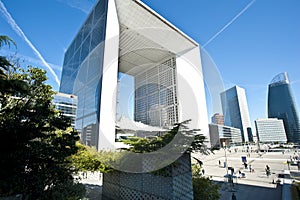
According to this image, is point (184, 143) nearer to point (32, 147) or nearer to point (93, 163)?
point (93, 163)

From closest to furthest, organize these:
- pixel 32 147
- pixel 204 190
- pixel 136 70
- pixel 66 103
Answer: pixel 32 147 < pixel 204 190 < pixel 136 70 < pixel 66 103

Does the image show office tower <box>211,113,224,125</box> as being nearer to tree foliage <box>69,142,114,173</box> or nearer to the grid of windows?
tree foliage <box>69,142,114,173</box>

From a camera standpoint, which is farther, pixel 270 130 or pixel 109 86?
pixel 270 130

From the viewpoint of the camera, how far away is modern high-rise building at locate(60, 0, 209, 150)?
11484 millimetres

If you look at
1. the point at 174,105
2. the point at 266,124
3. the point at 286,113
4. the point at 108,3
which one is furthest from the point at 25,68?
the point at 286,113

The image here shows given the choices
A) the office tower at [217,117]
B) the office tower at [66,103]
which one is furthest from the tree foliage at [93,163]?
the office tower at [66,103]

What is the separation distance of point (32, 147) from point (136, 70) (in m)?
19.3

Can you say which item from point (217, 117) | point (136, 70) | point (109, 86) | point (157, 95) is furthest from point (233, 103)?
point (217, 117)

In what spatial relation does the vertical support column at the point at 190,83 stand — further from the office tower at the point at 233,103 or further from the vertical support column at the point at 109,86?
the vertical support column at the point at 109,86

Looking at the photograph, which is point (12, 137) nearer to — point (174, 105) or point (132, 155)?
point (132, 155)

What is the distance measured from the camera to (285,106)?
65.8 m

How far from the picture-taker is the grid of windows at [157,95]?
1791cm

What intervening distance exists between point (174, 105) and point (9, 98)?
57.7 feet

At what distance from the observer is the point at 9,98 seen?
4.52 metres
